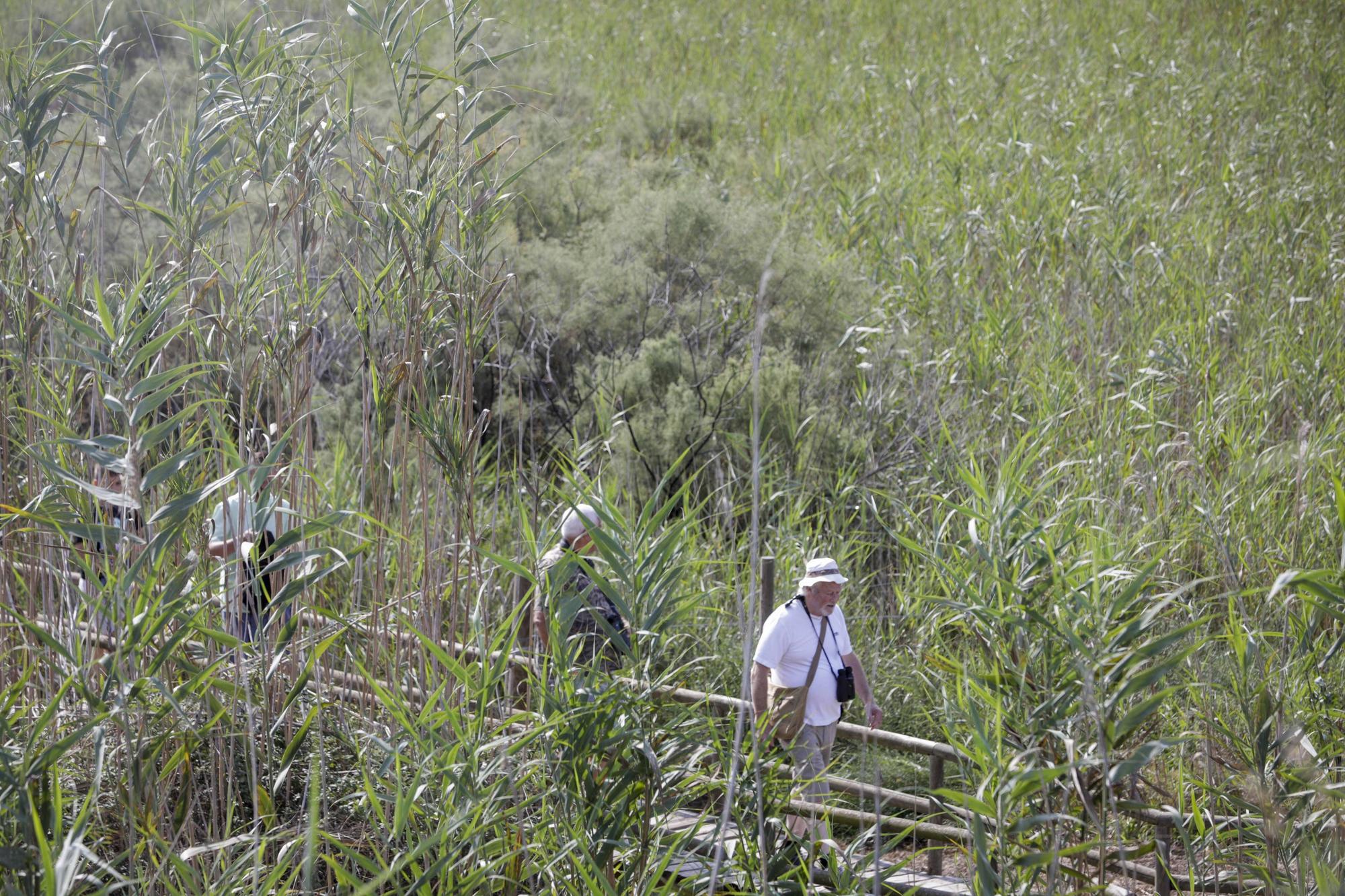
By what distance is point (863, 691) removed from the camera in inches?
177

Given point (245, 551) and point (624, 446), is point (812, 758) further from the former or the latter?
point (624, 446)

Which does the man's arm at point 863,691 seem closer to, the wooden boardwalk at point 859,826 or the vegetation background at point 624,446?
the wooden boardwalk at point 859,826

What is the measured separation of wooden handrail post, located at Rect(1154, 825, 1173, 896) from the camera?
3.45m

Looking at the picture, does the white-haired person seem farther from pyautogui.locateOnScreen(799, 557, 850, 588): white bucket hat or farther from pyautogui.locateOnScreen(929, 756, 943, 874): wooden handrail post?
pyautogui.locateOnScreen(929, 756, 943, 874): wooden handrail post

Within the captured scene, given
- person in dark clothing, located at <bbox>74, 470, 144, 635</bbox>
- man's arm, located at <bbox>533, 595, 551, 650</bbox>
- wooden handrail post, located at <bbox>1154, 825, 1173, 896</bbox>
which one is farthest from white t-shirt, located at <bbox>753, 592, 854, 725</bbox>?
person in dark clothing, located at <bbox>74, 470, 144, 635</bbox>

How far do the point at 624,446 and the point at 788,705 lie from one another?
2.93 meters

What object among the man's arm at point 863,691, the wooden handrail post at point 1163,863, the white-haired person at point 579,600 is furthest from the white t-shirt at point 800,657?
the wooden handrail post at point 1163,863

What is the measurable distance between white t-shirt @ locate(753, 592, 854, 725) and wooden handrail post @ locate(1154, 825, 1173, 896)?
1154mm

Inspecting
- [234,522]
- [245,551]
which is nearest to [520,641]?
[234,522]

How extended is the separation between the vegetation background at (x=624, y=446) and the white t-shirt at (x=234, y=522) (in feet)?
0.37

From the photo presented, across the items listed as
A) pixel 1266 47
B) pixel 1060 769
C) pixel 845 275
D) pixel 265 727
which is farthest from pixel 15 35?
pixel 1266 47

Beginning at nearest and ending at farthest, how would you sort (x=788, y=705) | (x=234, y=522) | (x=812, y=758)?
(x=234, y=522) → (x=788, y=705) → (x=812, y=758)

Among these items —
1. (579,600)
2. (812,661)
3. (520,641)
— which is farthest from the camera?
(520,641)

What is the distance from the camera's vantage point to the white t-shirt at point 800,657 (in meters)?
4.32
